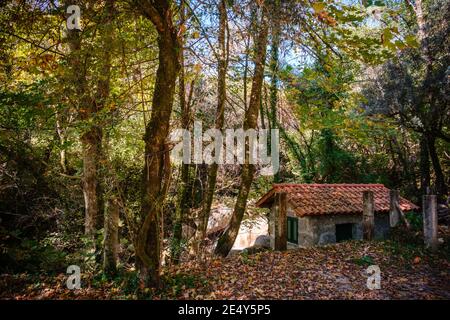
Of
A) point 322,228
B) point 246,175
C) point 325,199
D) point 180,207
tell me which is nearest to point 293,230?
point 322,228

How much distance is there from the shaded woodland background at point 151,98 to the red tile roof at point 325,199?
187 cm

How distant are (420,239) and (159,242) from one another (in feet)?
21.1

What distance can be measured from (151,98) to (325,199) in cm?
739

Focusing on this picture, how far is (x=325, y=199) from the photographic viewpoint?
11.5 meters

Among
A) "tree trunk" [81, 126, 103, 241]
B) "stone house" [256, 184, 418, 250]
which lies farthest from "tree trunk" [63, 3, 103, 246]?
"stone house" [256, 184, 418, 250]

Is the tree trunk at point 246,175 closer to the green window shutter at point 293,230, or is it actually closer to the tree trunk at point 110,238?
the tree trunk at point 110,238

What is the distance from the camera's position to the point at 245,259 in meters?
6.18

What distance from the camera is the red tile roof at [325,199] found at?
10.8 meters

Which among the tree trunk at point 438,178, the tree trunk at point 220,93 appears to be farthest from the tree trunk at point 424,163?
the tree trunk at point 220,93

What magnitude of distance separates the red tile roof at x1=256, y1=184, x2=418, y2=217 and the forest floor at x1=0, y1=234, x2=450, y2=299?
424 centimetres

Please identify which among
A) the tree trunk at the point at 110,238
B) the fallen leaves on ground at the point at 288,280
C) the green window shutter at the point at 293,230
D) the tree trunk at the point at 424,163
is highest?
the tree trunk at the point at 424,163

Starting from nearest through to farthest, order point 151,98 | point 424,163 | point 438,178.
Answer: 1. point 151,98
2. point 424,163
3. point 438,178

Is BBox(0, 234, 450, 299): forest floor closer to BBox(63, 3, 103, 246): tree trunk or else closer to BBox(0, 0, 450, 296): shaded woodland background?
BBox(0, 0, 450, 296): shaded woodland background

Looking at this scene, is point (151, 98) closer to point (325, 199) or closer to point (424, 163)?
point (325, 199)
